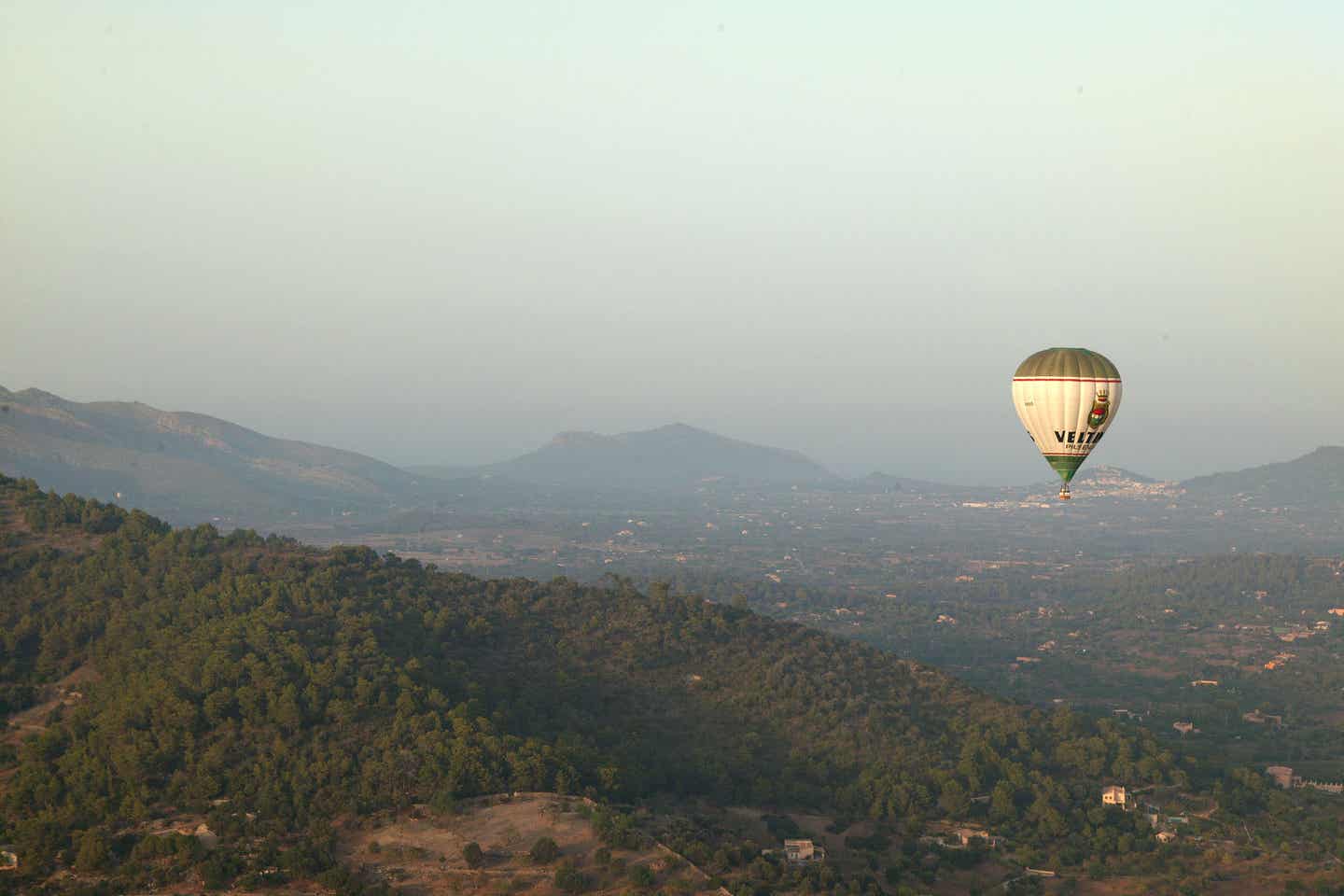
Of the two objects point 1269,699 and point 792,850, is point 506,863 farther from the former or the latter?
point 1269,699

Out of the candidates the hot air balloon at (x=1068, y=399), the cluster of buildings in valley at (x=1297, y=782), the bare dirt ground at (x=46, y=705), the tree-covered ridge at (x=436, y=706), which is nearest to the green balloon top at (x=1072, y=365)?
the hot air balloon at (x=1068, y=399)

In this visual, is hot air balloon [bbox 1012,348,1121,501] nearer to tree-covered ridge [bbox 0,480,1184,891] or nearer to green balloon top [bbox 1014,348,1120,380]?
green balloon top [bbox 1014,348,1120,380]

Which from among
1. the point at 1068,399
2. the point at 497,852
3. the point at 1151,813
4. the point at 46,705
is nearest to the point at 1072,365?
the point at 1068,399

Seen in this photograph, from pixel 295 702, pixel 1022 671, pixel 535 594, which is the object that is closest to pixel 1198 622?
pixel 1022 671

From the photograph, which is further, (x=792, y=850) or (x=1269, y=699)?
(x=1269, y=699)

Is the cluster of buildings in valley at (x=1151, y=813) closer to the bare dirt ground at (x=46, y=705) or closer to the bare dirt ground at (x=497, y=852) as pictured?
the bare dirt ground at (x=497, y=852)

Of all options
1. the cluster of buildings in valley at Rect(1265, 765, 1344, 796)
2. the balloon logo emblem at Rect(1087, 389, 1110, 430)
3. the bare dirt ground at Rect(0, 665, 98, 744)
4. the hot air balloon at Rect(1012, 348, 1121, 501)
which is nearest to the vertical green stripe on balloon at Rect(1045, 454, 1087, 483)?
the hot air balloon at Rect(1012, 348, 1121, 501)

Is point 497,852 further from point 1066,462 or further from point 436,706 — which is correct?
point 1066,462
